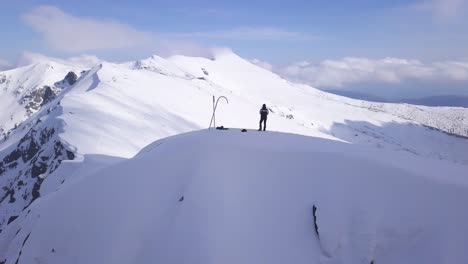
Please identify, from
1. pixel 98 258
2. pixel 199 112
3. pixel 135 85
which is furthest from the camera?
pixel 135 85

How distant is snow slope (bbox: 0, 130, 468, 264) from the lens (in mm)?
16188

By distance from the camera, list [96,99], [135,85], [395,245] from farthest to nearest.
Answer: [135,85]
[96,99]
[395,245]

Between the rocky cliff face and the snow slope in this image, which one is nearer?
the snow slope

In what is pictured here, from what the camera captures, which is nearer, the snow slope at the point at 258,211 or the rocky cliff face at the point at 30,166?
the snow slope at the point at 258,211

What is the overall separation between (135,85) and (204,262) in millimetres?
123642

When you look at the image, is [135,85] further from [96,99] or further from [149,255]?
[149,255]

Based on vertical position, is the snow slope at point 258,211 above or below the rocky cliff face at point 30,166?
above

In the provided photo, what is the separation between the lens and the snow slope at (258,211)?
16.2m

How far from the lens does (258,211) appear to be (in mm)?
18703

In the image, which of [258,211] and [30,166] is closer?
[258,211]

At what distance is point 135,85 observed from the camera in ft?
435

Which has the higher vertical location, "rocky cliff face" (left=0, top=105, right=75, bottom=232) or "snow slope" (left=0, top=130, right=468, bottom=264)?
"snow slope" (left=0, top=130, right=468, bottom=264)

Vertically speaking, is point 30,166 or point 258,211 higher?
point 258,211

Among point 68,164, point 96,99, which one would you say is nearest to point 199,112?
point 96,99
